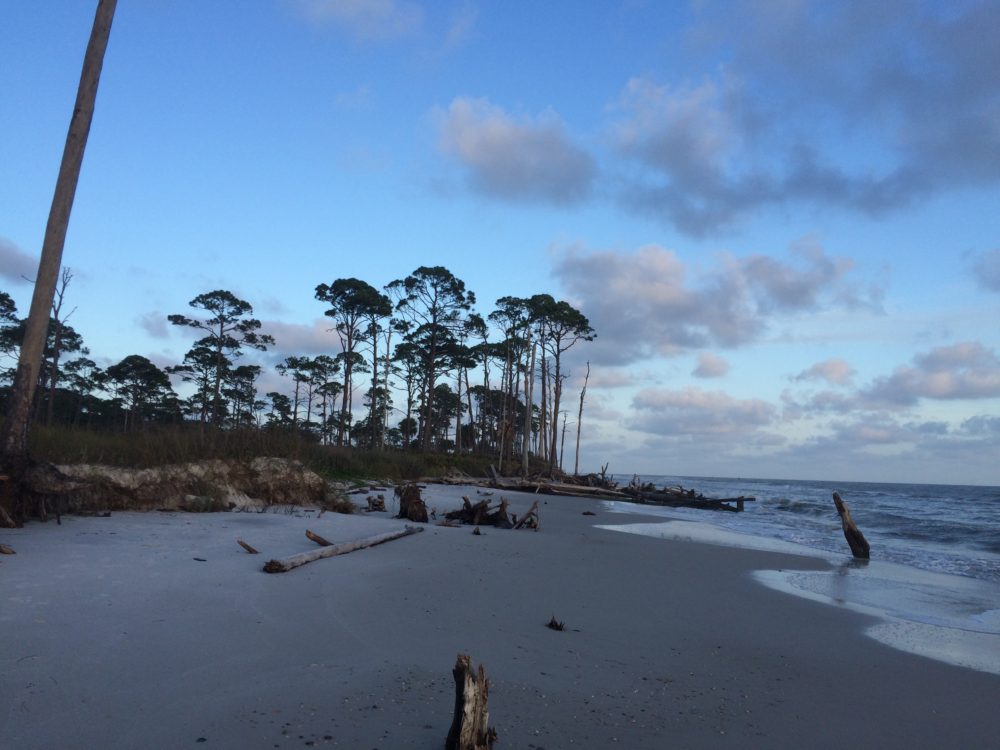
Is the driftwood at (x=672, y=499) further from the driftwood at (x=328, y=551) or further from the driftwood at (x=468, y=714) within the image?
the driftwood at (x=468, y=714)

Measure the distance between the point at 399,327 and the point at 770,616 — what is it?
34795 mm

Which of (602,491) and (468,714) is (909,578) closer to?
(468,714)

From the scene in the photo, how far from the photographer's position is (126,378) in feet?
157

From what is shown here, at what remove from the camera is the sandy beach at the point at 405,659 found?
9.89 feet

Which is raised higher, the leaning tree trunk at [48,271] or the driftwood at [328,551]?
the leaning tree trunk at [48,271]

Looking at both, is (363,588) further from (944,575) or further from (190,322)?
(190,322)

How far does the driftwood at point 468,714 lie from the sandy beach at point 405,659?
0.24m

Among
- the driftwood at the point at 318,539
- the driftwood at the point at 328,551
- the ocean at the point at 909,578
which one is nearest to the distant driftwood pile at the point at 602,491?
the ocean at the point at 909,578

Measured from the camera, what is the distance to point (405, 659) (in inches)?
155

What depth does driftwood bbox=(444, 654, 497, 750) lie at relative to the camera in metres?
2.66

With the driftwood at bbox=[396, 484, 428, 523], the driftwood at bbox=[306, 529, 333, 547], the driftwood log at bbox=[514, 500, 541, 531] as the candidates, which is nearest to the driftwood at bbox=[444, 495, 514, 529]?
the driftwood log at bbox=[514, 500, 541, 531]

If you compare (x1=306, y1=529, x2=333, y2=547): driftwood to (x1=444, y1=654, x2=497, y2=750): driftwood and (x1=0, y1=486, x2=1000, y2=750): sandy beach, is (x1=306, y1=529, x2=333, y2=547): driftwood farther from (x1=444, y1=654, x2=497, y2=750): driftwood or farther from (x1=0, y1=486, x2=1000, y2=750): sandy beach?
(x1=444, y1=654, x2=497, y2=750): driftwood

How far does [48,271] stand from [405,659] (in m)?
→ 7.05

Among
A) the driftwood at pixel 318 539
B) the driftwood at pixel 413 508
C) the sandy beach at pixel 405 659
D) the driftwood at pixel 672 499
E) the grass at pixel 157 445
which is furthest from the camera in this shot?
the driftwood at pixel 672 499
